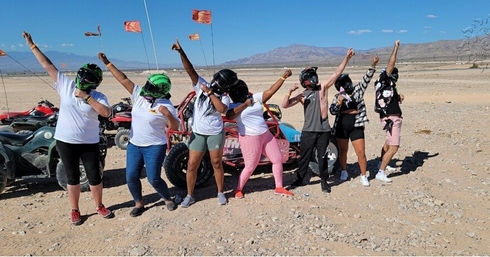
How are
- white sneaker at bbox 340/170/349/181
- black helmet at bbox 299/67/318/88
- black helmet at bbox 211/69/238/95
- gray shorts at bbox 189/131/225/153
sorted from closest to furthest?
black helmet at bbox 211/69/238/95
gray shorts at bbox 189/131/225/153
black helmet at bbox 299/67/318/88
white sneaker at bbox 340/170/349/181

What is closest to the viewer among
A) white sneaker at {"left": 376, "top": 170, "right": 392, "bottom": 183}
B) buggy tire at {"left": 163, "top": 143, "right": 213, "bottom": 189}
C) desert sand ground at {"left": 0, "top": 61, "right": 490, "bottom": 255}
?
desert sand ground at {"left": 0, "top": 61, "right": 490, "bottom": 255}

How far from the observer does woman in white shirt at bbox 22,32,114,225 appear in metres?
3.94

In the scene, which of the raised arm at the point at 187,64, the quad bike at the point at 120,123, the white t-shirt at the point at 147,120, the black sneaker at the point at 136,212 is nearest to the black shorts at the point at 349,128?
the raised arm at the point at 187,64

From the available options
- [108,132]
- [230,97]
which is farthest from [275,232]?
[108,132]

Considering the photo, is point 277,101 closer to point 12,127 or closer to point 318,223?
point 12,127

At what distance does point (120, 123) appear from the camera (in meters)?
8.77

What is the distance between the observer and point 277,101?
58.4 ft

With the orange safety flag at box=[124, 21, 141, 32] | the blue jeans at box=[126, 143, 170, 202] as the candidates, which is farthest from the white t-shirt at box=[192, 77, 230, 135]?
the orange safety flag at box=[124, 21, 141, 32]

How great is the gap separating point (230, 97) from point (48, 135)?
307 cm

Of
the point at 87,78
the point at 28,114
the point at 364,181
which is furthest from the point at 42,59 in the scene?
the point at 28,114

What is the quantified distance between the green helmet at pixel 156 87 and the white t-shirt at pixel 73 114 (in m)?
0.46

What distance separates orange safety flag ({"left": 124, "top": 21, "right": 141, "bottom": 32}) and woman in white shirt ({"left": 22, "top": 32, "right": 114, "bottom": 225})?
3.65m

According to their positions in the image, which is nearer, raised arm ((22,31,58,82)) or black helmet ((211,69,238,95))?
raised arm ((22,31,58,82))

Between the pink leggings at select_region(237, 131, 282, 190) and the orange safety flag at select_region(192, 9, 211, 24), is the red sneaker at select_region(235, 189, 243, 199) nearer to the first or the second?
the pink leggings at select_region(237, 131, 282, 190)
